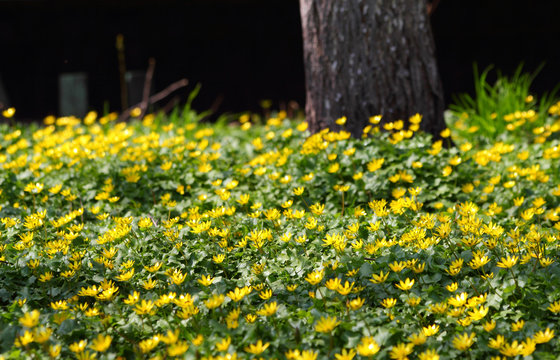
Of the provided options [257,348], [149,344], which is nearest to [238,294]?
[257,348]

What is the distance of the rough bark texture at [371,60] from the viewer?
12.8 feet

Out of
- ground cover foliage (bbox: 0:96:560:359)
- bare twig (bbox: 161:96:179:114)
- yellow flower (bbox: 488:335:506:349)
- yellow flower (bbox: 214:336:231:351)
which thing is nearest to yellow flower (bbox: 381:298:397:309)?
ground cover foliage (bbox: 0:96:560:359)

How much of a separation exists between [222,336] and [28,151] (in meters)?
3.43

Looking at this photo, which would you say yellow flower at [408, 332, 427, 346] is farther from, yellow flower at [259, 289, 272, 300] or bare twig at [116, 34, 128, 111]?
bare twig at [116, 34, 128, 111]

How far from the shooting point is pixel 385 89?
3963mm

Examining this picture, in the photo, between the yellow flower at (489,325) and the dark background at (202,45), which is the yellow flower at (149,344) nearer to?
the yellow flower at (489,325)

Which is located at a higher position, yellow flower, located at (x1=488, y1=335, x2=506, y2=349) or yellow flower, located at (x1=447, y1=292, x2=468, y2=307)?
yellow flower, located at (x1=447, y1=292, x2=468, y2=307)

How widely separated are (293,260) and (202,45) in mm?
5502

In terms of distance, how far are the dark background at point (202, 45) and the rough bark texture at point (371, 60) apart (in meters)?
3.20

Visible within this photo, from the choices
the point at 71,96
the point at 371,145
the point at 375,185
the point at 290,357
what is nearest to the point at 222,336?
the point at 290,357

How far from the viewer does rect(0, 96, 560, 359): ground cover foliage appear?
78.2 inches

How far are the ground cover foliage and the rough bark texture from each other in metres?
0.25

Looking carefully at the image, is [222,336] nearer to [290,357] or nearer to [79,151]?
[290,357]

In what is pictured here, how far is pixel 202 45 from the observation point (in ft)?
24.4
